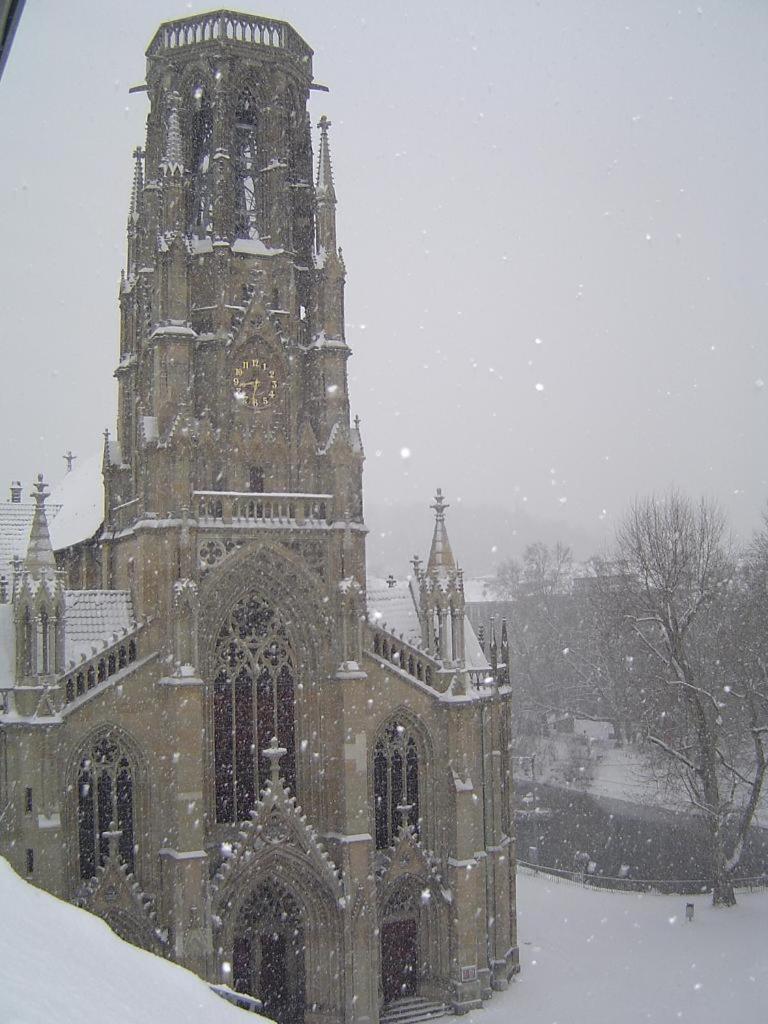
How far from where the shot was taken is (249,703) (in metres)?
24.6

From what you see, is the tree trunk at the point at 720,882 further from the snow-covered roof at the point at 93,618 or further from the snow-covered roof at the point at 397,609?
the snow-covered roof at the point at 93,618

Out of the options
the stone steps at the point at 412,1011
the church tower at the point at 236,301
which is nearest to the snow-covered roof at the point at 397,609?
the church tower at the point at 236,301

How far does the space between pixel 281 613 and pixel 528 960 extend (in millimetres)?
12329

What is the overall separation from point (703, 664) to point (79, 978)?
38216 mm

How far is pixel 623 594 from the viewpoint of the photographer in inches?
1512

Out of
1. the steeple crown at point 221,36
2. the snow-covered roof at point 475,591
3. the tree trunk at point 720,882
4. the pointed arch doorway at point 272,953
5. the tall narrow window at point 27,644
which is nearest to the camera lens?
the tall narrow window at point 27,644

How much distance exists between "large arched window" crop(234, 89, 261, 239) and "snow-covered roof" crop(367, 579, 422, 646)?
36.3 ft

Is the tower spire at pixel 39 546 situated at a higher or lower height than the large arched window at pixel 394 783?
higher

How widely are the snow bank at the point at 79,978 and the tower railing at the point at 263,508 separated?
1345 cm

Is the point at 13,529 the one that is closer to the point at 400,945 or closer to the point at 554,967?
the point at 400,945

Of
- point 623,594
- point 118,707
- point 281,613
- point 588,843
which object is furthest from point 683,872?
point 118,707

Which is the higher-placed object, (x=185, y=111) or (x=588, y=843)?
(x=185, y=111)

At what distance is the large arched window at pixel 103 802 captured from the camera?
73.8ft

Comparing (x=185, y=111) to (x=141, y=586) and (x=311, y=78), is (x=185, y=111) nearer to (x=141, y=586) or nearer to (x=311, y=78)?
(x=311, y=78)
